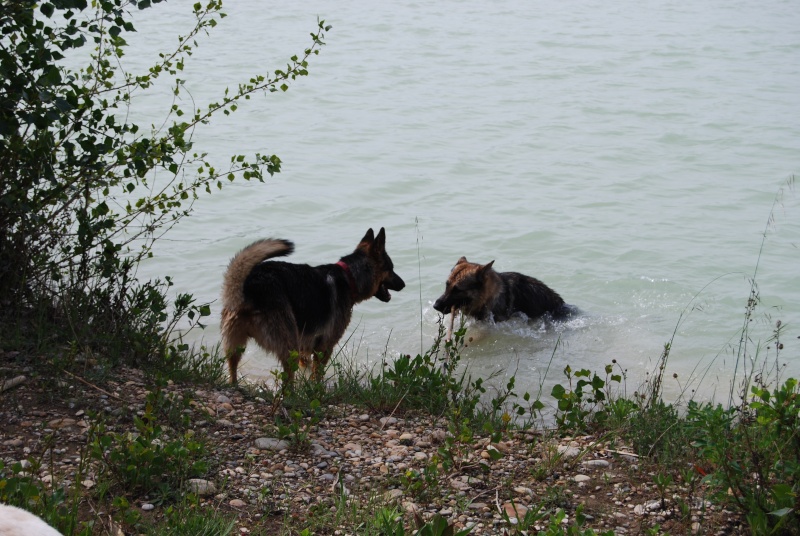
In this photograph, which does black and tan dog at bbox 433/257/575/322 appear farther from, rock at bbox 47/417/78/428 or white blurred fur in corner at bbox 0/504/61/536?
white blurred fur in corner at bbox 0/504/61/536

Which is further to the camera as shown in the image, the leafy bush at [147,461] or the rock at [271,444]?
the rock at [271,444]

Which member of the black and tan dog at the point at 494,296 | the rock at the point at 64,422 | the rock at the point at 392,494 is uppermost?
the rock at the point at 64,422

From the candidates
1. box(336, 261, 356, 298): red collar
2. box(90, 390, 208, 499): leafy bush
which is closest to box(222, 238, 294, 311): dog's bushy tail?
box(336, 261, 356, 298): red collar

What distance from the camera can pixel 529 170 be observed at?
14969mm

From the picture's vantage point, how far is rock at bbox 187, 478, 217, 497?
429 centimetres

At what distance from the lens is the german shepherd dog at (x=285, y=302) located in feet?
21.5

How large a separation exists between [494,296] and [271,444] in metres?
5.03

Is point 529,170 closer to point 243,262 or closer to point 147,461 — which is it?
point 243,262

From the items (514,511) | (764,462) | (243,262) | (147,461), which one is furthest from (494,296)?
(147,461)

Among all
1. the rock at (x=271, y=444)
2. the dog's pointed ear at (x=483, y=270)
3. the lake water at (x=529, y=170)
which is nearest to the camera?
the rock at (x=271, y=444)

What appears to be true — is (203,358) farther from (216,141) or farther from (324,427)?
(216,141)

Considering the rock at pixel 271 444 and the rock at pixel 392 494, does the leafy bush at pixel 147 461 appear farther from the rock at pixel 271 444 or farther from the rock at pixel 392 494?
the rock at pixel 392 494

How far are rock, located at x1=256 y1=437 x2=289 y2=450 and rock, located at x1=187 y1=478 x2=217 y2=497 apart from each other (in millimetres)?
578

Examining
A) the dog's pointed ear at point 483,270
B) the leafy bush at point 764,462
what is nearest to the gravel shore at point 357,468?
the leafy bush at point 764,462
